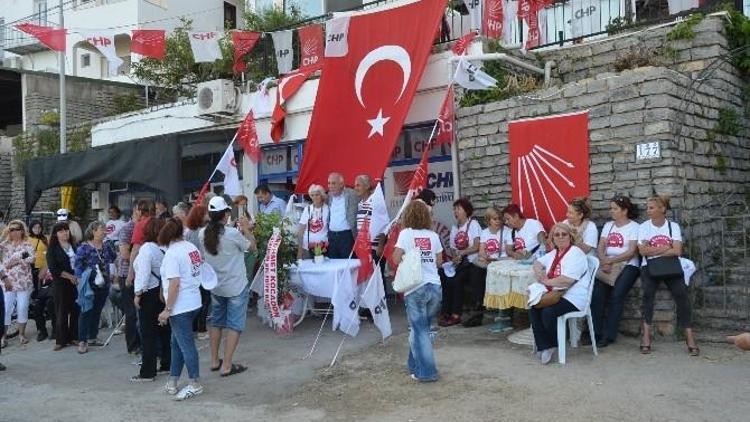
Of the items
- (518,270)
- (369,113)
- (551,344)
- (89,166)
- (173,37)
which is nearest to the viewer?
(551,344)

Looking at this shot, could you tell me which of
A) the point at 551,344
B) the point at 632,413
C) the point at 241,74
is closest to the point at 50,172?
the point at 241,74

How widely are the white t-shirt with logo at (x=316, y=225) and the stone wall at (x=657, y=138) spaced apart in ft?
6.26

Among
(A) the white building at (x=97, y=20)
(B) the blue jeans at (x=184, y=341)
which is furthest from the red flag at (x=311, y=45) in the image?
(A) the white building at (x=97, y=20)

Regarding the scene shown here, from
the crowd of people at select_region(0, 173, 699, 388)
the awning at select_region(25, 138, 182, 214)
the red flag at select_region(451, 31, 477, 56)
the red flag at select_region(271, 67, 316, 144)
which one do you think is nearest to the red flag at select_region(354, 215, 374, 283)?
the crowd of people at select_region(0, 173, 699, 388)

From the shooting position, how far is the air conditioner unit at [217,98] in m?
12.5

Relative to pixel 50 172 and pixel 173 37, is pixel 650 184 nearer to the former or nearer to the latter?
pixel 50 172

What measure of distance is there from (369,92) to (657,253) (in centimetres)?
471

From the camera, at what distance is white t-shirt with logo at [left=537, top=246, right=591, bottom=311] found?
20.4ft

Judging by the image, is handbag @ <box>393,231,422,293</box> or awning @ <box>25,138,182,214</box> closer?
handbag @ <box>393,231,422,293</box>

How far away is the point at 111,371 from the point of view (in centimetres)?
734

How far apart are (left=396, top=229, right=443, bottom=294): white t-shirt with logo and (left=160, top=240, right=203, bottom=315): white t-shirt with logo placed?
188 centimetres

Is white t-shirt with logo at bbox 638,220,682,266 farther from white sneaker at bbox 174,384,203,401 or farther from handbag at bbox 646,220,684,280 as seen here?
white sneaker at bbox 174,384,203,401

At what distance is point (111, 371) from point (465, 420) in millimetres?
4278

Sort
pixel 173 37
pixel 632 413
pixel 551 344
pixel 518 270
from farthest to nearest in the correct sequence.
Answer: pixel 173 37 < pixel 518 270 < pixel 551 344 < pixel 632 413
